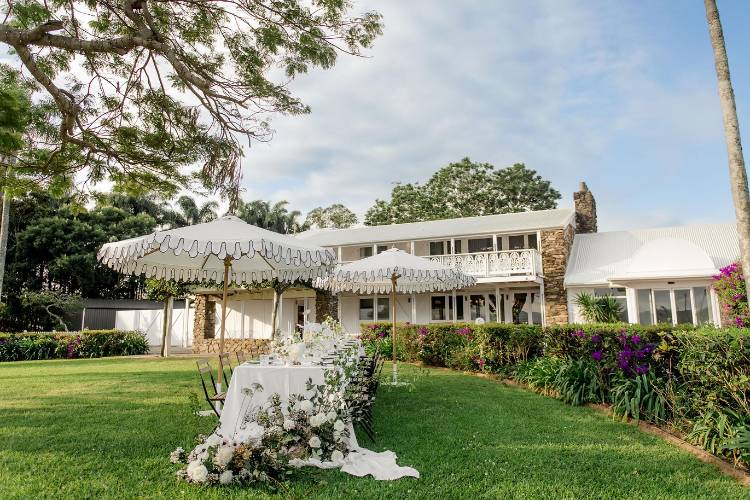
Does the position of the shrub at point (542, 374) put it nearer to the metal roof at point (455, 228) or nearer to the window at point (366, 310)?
the metal roof at point (455, 228)

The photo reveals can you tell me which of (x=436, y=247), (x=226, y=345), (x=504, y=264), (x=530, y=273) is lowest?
(x=226, y=345)

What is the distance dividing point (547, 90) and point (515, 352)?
304 inches

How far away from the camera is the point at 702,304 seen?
17.1m

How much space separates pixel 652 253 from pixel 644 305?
6.61 ft

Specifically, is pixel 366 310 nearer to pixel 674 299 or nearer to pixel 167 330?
pixel 167 330

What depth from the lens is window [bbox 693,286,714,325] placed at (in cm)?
1694

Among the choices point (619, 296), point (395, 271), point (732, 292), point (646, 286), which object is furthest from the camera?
point (619, 296)

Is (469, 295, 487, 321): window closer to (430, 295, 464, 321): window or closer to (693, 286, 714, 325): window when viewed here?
(430, 295, 464, 321): window

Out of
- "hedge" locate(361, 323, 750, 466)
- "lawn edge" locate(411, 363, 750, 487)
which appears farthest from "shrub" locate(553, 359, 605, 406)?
"lawn edge" locate(411, 363, 750, 487)

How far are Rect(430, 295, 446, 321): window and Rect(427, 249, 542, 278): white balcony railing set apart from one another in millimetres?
2626

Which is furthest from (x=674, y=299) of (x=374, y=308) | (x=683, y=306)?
(x=374, y=308)

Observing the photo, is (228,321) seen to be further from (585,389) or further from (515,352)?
(585,389)

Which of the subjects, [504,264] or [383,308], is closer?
[504,264]

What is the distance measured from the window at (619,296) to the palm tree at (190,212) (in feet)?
98.7
